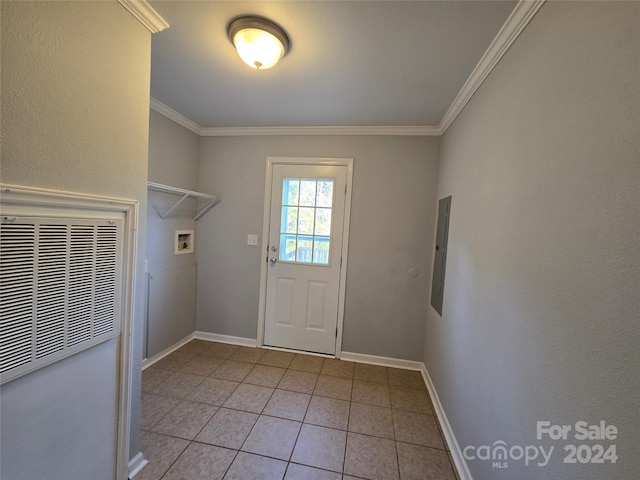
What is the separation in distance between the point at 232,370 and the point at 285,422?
81 cm

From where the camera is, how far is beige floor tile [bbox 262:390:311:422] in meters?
1.85

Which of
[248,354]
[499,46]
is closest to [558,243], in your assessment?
[499,46]

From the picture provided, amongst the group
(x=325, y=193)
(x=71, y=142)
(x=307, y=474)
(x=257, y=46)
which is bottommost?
(x=307, y=474)

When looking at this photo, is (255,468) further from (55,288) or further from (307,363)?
(55,288)

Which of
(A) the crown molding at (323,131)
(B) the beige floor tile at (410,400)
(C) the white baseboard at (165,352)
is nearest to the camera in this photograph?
(B) the beige floor tile at (410,400)

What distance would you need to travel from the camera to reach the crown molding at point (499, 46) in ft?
3.49

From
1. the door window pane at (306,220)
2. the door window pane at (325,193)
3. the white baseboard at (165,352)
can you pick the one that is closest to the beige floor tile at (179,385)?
the white baseboard at (165,352)

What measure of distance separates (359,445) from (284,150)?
2.55 metres

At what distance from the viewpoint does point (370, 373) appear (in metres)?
2.46

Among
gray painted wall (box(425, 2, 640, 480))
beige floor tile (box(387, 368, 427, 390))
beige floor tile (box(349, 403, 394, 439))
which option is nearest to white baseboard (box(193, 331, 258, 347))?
beige floor tile (box(349, 403, 394, 439))

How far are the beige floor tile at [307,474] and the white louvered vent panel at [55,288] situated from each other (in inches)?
46.7

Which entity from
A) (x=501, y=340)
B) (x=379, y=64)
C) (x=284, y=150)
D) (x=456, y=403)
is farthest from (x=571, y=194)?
(x=284, y=150)

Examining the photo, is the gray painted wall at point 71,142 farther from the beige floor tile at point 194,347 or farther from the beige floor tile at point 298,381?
the beige floor tile at point 194,347

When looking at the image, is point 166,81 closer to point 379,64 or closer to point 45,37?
point 45,37
